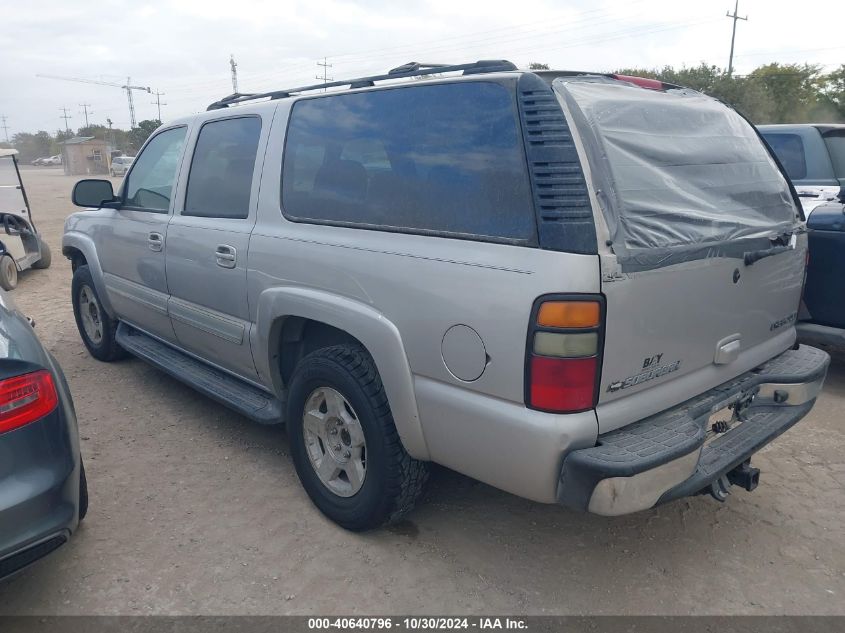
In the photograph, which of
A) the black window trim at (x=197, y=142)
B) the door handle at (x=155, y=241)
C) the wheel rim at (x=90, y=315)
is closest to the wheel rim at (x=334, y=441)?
the black window trim at (x=197, y=142)

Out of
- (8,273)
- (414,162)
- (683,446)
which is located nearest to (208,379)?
(414,162)

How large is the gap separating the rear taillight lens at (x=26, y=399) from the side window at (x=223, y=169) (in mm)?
1412

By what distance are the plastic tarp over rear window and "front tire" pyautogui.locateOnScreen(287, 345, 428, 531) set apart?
119 centimetres

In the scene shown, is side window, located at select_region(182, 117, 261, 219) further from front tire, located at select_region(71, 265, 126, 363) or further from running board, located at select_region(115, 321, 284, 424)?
front tire, located at select_region(71, 265, 126, 363)

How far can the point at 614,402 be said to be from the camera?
2283mm

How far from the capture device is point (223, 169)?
3.72m

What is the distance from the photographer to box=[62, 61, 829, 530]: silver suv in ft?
7.13

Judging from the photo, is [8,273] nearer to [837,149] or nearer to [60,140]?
[837,149]

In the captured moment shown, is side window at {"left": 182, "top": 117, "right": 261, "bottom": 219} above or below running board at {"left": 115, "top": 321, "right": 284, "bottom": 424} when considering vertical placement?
above

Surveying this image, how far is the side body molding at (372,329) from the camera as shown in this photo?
2.55 meters

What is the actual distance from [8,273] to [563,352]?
332 inches

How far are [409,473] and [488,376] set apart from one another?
2.43ft

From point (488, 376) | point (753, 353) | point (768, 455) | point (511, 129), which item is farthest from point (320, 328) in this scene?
point (768, 455)

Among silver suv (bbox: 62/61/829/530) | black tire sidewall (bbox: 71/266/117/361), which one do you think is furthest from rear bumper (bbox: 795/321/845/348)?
black tire sidewall (bbox: 71/266/117/361)
